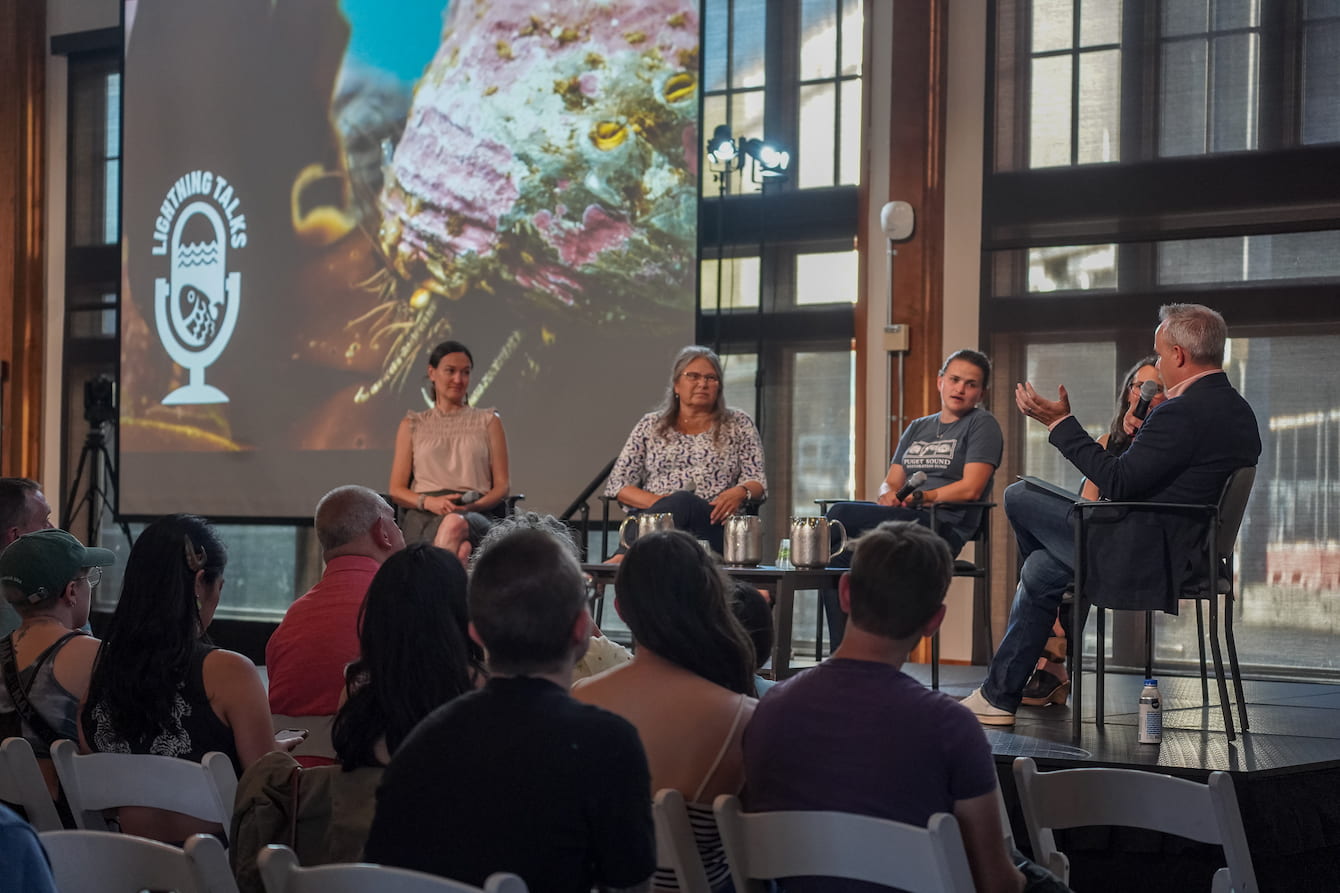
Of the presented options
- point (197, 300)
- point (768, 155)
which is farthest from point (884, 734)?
point (197, 300)

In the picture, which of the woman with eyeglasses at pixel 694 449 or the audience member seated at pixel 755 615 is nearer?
the audience member seated at pixel 755 615

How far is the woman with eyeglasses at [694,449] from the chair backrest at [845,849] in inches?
126

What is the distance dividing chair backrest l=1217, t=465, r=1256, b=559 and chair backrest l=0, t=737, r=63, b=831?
9.22 ft

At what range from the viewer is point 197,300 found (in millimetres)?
7707

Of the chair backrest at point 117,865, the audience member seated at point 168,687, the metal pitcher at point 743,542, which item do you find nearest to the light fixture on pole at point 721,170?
the metal pitcher at point 743,542

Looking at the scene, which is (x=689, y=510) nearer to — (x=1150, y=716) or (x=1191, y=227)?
(x=1150, y=716)

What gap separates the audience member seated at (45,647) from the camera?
Answer: 2484 millimetres

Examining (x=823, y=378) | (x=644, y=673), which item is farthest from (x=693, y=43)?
(x=644, y=673)

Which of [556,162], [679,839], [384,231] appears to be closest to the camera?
[679,839]

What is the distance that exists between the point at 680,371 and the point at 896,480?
0.90 meters

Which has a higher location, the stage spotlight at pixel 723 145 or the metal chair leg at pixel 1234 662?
the stage spotlight at pixel 723 145

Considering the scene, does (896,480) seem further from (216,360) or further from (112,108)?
(112,108)

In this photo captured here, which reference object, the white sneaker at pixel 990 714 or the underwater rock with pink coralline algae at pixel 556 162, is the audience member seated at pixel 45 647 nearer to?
the white sneaker at pixel 990 714

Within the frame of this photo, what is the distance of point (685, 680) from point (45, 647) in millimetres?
1319
